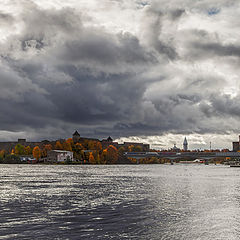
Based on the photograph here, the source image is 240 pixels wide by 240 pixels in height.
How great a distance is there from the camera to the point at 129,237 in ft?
84.0

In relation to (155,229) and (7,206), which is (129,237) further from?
(7,206)

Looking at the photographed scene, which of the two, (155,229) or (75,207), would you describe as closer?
(155,229)

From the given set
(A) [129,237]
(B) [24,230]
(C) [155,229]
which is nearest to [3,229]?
(B) [24,230]

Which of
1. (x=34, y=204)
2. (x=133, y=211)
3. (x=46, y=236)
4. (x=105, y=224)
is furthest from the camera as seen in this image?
(x=34, y=204)

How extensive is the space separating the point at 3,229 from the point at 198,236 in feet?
51.8

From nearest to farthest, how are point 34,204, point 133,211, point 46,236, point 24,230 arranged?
point 46,236 → point 24,230 → point 133,211 → point 34,204

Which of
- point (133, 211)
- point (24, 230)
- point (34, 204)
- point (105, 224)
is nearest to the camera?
point (24, 230)

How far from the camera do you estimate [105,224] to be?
1184 inches

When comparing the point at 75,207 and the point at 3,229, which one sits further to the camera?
the point at 75,207

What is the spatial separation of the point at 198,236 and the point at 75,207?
1742 centimetres

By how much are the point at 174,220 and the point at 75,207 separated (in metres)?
12.7

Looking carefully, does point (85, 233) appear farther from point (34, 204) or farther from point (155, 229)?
point (34, 204)

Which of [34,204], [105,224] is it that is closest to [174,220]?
[105,224]

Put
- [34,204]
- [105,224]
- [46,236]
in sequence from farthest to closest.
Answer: [34,204] → [105,224] → [46,236]
